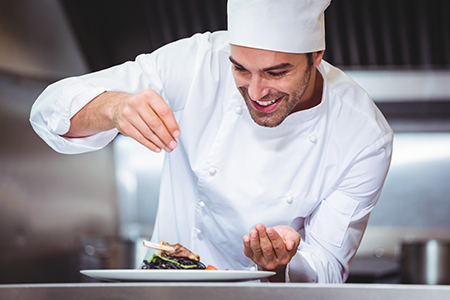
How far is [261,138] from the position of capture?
149cm

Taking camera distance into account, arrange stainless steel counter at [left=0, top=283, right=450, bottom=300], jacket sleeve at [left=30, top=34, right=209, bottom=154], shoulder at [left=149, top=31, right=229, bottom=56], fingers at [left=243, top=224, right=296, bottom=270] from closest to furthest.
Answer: stainless steel counter at [left=0, top=283, right=450, bottom=300] → fingers at [left=243, top=224, right=296, bottom=270] → jacket sleeve at [left=30, top=34, right=209, bottom=154] → shoulder at [left=149, top=31, right=229, bottom=56]

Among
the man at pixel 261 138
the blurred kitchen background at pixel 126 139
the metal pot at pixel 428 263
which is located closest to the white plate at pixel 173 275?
the man at pixel 261 138

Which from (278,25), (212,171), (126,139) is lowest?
(212,171)

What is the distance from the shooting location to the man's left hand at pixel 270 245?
1039 millimetres

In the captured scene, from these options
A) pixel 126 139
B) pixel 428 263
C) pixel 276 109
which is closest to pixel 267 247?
pixel 276 109

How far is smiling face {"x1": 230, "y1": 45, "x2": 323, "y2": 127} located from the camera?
4.04ft

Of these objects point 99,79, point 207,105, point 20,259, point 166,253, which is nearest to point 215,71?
point 207,105

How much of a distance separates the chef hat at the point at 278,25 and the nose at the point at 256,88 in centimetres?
9

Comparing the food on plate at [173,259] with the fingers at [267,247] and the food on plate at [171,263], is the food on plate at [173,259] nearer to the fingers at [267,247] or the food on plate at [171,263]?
the food on plate at [171,263]

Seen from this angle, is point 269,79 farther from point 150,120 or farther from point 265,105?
point 150,120

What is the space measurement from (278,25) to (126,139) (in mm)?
2104

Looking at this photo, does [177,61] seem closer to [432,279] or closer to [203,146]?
[203,146]

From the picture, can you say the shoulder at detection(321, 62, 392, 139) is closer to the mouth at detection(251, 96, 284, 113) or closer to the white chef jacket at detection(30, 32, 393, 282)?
the white chef jacket at detection(30, 32, 393, 282)

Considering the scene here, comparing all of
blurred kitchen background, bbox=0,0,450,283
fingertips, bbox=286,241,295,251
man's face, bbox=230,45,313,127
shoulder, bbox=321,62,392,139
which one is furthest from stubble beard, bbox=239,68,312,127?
blurred kitchen background, bbox=0,0,450,283
